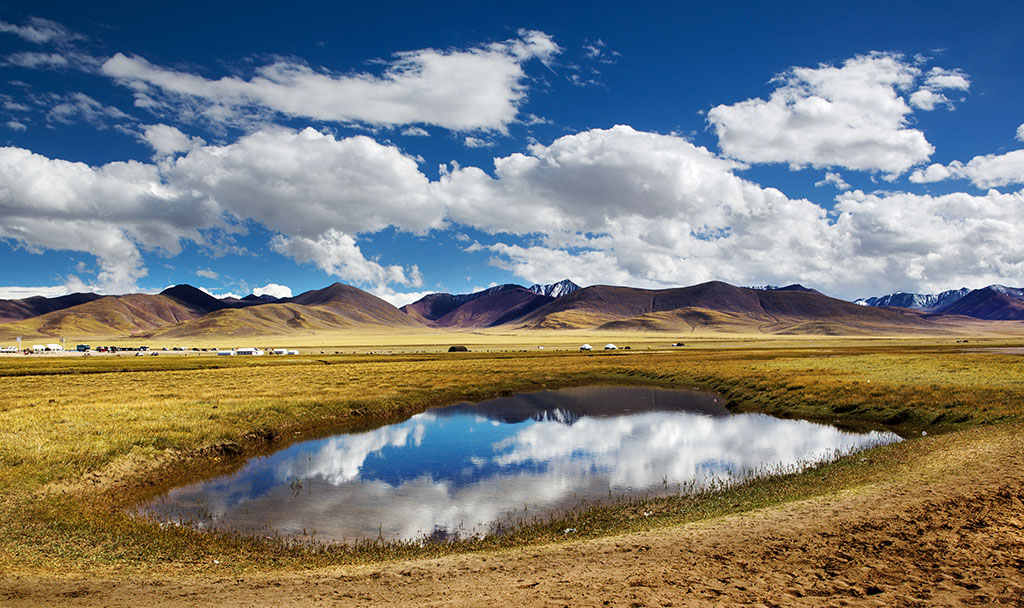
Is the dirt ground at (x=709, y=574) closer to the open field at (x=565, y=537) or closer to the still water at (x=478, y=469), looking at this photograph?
the open field at (x=565, y=537)

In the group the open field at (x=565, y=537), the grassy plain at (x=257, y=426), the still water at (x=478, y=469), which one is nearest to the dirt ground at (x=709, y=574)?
the open field at (x=565, y=537)

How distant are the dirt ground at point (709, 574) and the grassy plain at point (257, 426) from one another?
1.72 m

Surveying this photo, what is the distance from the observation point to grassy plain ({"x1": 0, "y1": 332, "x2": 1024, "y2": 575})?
14.8m

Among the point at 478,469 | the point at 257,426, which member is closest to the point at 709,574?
the point at 478,469

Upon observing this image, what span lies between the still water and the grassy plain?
198 cm

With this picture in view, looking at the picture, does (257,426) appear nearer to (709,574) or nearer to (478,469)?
(478,469)

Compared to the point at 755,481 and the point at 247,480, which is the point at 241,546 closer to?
the point at 247,480

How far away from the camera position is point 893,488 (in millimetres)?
17016

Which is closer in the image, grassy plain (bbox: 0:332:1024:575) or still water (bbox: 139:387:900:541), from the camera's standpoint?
grassy plain (bbox: 0:332:1024:575)

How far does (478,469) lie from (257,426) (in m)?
15.2

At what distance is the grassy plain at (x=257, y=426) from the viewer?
48.4ft

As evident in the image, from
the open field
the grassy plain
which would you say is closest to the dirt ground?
the open field

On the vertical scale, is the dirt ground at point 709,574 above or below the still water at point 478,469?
above

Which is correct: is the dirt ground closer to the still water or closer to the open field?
the open field
